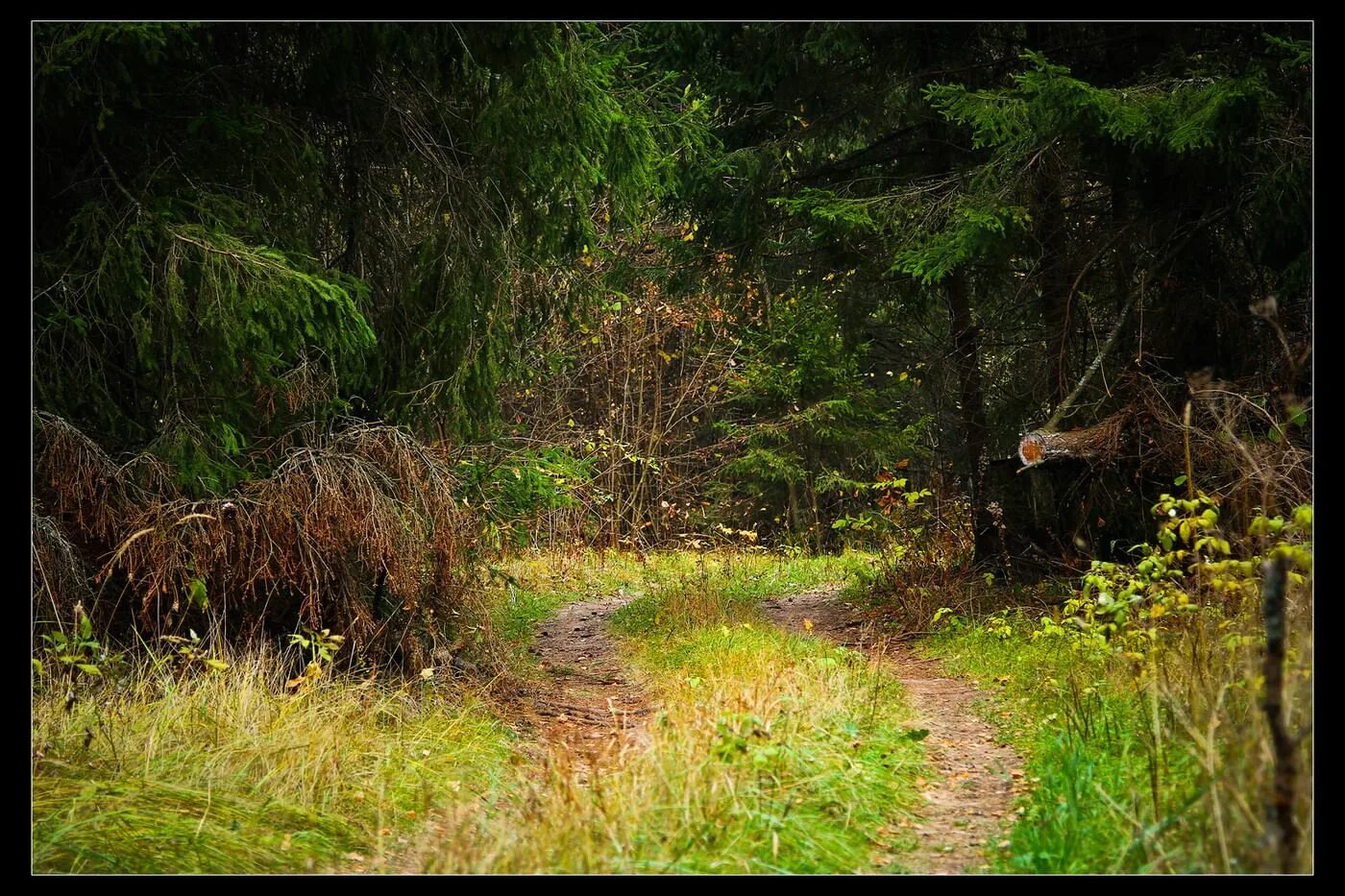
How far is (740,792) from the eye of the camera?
14.0 ft

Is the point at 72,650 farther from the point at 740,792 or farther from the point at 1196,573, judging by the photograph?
the point at 1196,573

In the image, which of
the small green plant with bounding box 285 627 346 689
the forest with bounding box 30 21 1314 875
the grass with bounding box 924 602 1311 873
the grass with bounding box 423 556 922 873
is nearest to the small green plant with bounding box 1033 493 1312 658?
the forest with bounding box 30 21 1314 875

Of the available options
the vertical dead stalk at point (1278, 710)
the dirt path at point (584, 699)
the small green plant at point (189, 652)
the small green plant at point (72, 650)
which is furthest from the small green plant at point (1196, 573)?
the small green plant at point (72, 650)

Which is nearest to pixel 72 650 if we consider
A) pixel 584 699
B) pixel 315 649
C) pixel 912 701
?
pixel 315 649

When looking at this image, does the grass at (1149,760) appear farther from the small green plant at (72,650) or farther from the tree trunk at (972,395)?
the small green plant at (72,650)

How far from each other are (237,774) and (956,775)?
3366 millimetres

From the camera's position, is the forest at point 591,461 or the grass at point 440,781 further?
the forest at point 591,461

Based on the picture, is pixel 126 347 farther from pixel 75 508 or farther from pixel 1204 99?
pixel 1204 99

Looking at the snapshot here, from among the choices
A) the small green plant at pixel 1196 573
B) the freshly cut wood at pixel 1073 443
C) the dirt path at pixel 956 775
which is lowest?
the dirt path at pixel 956 775

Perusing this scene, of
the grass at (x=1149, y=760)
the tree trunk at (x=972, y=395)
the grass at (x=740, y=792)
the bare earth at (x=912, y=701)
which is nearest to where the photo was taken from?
the grass at (x=1149, y=760)

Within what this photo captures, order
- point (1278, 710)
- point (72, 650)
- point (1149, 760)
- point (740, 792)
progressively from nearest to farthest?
point (1278, 710) → point (1149, 760) → point (740, 792) → point (72, 650)

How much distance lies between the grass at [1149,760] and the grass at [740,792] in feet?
2.01

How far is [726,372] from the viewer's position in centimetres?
1861

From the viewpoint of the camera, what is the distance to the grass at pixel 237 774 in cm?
393
